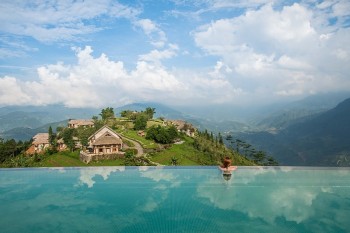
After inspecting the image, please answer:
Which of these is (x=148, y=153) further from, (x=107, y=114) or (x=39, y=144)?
(x=107, y=114)

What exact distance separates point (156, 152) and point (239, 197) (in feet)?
92.4

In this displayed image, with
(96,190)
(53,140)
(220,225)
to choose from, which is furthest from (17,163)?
(220,225)

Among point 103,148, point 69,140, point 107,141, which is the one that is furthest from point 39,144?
point 107,141

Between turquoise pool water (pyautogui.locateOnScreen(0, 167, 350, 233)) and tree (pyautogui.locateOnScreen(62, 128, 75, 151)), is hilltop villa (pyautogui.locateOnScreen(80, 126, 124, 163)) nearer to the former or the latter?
tree (pyautogui.locateOnScreen(62, 128, 75, 151))

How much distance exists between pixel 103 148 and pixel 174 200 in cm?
2871

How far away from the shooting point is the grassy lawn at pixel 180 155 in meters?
38.5

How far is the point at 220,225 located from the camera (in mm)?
10375

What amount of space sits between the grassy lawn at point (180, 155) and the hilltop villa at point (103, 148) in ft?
14.5

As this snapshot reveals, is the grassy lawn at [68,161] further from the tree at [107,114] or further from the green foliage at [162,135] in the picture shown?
the tree at [107,114]

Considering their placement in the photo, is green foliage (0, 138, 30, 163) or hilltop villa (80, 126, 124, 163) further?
green foliage (0, 138, 30, 163)

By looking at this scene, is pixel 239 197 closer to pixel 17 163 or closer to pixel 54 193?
pixel 54 193

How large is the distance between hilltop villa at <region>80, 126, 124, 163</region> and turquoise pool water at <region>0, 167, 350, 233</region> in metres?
19.2

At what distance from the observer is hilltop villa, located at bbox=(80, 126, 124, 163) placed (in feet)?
122

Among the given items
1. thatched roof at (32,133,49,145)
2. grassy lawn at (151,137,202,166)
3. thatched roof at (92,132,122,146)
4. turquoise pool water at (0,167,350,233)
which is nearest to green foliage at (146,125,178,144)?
grassy lawn at (151,137,202,166)
